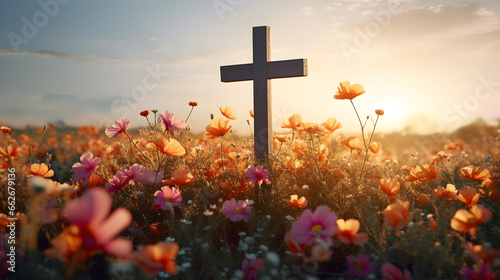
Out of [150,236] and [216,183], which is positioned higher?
[216,183]

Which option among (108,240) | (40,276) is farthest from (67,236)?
(40,276)

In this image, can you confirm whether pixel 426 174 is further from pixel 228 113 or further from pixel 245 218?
pixel 228 113

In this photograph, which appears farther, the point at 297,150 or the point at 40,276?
the point at 297,150

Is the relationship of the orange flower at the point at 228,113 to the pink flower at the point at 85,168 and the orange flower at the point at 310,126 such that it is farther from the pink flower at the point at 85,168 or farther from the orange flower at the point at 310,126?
the pink flower at the point at 85,168

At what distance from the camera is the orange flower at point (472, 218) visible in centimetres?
181

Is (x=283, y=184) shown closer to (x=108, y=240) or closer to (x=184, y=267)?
(x=184, y=267)

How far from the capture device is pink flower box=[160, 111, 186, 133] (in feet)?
9.45

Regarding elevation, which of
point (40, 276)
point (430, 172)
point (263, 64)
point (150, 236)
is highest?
point (263, 64)

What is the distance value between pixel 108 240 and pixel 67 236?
124mm

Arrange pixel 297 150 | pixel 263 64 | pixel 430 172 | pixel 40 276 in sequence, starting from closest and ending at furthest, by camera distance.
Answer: pixel 40 276 < pixel 430 172 < pixel 297 150 < pixel 263 64

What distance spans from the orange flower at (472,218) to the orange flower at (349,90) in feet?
3.94

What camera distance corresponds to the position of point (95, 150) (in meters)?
4.77

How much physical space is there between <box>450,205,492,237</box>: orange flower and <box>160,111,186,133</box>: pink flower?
1.93 metres

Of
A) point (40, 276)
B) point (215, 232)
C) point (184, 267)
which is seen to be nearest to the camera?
point (40, 276)
